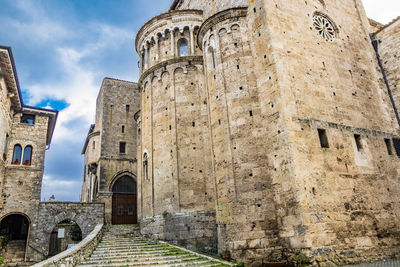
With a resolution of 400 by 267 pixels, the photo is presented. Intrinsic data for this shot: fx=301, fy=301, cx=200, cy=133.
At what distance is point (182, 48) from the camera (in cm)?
2036

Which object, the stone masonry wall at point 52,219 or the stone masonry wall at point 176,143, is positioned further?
Result: the stone masonry wall at point 52,219

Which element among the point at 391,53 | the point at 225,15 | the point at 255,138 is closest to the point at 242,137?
the point at 255,138

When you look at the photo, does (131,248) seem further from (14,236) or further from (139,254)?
(14,236)

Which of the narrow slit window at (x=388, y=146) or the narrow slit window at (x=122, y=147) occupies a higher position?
the narrow slit window at (x=122, y=147)

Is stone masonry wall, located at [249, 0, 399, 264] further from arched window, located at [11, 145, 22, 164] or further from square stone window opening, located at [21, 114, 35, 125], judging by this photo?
arched window, located at [11, 145, 22, 164]

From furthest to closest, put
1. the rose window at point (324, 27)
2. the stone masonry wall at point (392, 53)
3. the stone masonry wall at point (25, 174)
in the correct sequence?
the stone masonry wall at point (25, 174) < the stone masonry wall at point (392, 53) < the rose window at point (324, 27)

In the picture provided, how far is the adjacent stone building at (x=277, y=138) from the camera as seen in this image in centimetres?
1184

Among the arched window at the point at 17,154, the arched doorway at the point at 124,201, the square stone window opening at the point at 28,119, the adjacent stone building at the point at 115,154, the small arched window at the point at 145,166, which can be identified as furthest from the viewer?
the adjacent stone building at the point at 115,154

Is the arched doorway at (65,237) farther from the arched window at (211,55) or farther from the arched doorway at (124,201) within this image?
the arched window at (211,55)

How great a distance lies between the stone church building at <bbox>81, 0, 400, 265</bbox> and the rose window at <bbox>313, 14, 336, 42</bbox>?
0.26ft

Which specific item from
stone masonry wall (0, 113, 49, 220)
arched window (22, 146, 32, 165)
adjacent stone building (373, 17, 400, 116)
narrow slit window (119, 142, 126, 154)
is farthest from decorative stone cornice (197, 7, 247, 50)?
arched window (22, 146, 32, 165)

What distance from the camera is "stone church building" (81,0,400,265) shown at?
39.0 ft

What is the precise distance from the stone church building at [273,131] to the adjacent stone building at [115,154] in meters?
5.32

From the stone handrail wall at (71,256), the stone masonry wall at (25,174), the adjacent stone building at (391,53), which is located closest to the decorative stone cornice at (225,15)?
the adjacent stone building at (391,53)
